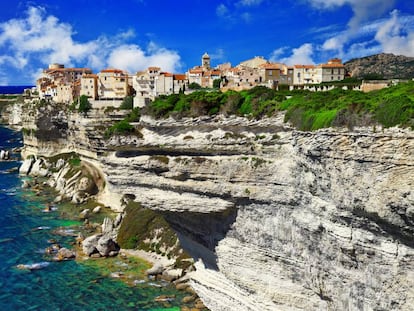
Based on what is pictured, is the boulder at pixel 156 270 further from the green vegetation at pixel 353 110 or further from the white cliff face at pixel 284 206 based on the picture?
the green vegetation at pixel 353 110

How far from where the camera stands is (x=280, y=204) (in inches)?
762

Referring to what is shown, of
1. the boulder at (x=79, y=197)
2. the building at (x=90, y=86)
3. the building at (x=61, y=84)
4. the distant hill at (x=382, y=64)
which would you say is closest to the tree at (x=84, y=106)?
the building at (x=90, y=86)

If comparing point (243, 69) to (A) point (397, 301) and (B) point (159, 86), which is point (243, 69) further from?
(A) point (397, 301)

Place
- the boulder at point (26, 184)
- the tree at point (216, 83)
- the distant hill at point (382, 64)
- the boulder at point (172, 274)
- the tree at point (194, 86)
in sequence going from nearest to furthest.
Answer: the boulder at point (172, 274), the boulder at point (26, 184), the tree at point (216, 83), the tree at point (194, 86), the distant hill at point (382, 64)

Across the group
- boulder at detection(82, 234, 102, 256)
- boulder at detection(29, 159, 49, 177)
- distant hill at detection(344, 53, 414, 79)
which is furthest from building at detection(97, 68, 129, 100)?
boulder at detection(82, 234, 102, 256)

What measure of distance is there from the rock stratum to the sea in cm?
348

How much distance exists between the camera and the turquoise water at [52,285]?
26922mm

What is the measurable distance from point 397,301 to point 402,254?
1.64 meters

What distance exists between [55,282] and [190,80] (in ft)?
151

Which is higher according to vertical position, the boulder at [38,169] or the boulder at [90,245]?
the boulder at [38,169]

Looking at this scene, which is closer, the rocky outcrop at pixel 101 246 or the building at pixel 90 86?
the rocky outcrop at pixel 101 246

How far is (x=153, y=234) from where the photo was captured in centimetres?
3534

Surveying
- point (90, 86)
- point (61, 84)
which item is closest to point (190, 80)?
point (90, 86)

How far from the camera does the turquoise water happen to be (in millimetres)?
26922
